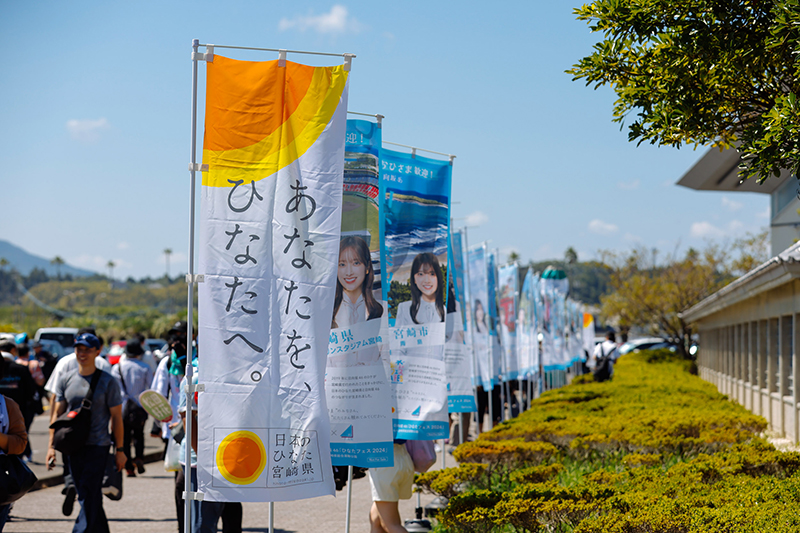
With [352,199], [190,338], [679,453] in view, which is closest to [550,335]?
[679,453]

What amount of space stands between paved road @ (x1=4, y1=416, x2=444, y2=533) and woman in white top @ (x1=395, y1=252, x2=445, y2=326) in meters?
2.63

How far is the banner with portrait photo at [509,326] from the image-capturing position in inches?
639

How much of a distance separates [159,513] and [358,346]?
5032 mm

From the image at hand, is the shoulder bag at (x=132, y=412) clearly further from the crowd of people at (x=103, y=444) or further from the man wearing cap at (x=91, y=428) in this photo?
the man wearing cap at (x=91, y=428)

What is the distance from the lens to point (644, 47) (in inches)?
208

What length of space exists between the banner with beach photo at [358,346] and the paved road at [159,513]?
121 inches

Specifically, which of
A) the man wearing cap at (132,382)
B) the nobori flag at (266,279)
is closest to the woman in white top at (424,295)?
the nobori flag at (266,279)

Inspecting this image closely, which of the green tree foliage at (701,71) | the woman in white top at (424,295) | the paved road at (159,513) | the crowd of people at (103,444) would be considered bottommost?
the paved road at (159,513)

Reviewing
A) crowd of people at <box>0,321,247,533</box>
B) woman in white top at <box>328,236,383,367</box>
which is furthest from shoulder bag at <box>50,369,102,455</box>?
woman in white top at <box>328,236,383,367</box>

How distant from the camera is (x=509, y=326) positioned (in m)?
16.6

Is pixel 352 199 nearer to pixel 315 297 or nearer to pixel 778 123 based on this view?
pixel 315 297

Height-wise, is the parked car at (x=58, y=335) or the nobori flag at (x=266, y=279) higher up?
the nobori flag at (x=266, y=279)

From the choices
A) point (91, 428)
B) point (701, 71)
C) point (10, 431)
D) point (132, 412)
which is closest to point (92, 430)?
point (91, 428)

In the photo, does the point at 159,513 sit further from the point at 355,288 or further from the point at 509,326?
the point at 509,326
